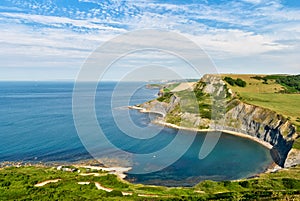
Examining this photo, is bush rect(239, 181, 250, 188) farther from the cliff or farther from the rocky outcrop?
the rocky outcrop

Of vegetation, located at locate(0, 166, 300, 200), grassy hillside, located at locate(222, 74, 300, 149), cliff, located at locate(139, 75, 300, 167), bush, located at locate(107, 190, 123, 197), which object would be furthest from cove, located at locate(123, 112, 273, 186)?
bush, located at locate(107, 190, 123, 197)

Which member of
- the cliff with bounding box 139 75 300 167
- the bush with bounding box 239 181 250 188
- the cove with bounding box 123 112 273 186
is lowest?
the cove with bounding box 123 112 273 186

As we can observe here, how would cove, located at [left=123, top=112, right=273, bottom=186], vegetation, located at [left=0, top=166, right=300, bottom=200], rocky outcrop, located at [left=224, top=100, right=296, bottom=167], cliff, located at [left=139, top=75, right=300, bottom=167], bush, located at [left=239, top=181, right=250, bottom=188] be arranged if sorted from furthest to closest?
1. cliff, located at [left=139, top=75, right=300, bottom=167]
2. rocky outcrop, located at [left=224, top=100, right=296, bottom=167]
3. cove, located at [left=123, top=112, right=273, bottom=186]
4. bush, located at [left=239, top=181, right=250, bottom=188]
5. vegetation, located at [left=0, top=166, right=300, bottom=200]

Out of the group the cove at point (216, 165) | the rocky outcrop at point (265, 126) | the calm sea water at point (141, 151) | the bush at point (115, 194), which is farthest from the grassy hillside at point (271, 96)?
the bush at point (115, 194)

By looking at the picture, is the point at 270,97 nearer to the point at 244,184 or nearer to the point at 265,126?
the point at 265,126

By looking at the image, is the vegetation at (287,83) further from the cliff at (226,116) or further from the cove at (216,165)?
the cove at (216,165)

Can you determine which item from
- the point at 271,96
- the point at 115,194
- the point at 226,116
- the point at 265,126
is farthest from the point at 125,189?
the point at 271,96

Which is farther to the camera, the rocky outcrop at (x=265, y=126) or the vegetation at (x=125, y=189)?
the rocky outcrop at (x=265, y=126)

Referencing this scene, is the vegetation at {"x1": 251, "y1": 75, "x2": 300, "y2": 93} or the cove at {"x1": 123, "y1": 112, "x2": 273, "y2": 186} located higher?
the vegetation at {"x1": 251, "y1": 75, "x2": 300, "y2": 93}
